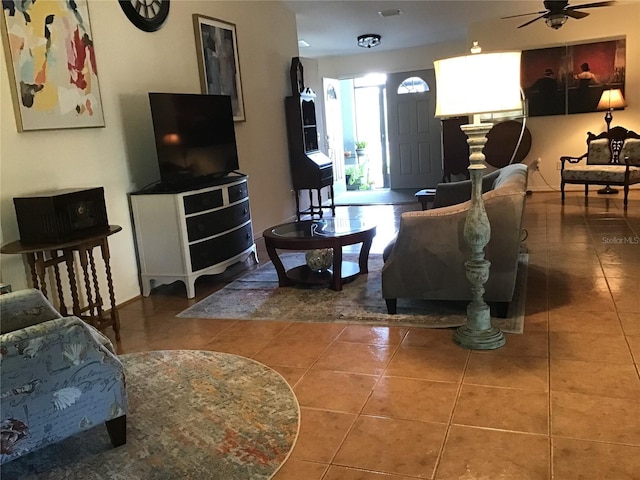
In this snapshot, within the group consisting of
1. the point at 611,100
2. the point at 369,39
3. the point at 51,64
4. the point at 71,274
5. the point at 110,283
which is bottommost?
the point at 110,283

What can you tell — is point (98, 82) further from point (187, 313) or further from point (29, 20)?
point (187, 313)

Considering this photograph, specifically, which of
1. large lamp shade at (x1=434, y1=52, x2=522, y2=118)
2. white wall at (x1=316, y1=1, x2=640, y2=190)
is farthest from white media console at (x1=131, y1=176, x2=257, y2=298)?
white wall at (x1=316, y1=1, x2=640, y2=190)

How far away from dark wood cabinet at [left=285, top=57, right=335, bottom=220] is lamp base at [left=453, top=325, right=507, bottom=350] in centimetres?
413

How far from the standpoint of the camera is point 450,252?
298cm

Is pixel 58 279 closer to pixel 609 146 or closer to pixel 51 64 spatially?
pixel 51 64

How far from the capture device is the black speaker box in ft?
9.59

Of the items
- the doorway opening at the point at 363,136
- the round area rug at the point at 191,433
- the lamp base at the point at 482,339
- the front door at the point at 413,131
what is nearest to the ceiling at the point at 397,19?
the front door at the point at 413,131

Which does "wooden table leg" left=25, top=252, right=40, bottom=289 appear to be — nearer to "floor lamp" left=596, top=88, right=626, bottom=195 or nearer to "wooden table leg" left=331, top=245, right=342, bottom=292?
"wooden table leg" left=331, top=245, right=342, bottom=292

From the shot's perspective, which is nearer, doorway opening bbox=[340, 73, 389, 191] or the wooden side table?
the wooden side table

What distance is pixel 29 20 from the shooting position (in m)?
3.17

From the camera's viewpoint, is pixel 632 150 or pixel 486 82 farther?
pixel 632 150

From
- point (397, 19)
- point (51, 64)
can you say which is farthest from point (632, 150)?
point (51, 64)

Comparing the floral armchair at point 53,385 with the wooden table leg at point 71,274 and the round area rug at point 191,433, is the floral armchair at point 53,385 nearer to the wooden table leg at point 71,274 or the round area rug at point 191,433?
the round area rug at point 191,433

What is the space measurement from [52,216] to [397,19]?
5.45 metres
